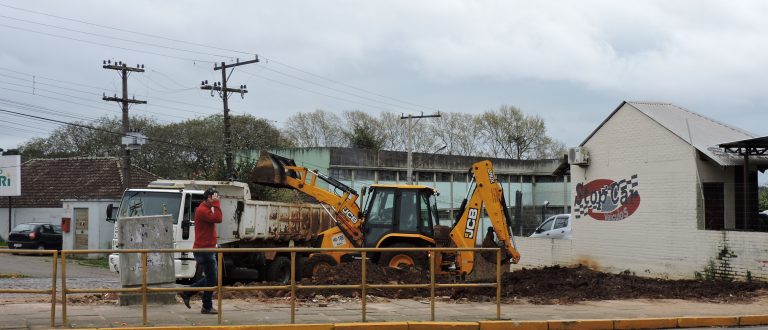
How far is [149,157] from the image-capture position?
5878 centimetres

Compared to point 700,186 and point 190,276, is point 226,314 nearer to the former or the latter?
point 190,276

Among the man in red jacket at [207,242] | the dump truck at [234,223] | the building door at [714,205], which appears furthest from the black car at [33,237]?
the building door at [714,205]

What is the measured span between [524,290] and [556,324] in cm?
390

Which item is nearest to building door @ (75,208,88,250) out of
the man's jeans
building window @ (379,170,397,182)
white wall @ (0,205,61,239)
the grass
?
the grass

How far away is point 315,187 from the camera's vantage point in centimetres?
1909

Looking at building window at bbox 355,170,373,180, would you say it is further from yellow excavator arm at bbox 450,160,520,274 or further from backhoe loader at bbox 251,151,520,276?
yellow excavator arm at bbox 450,160,520,274

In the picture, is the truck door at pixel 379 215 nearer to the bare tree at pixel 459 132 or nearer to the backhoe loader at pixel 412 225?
the backhoe loader at pixel 412 225

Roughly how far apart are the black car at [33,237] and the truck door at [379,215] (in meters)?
22.8

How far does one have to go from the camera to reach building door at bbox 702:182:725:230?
19312 mm

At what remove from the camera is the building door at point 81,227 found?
35.5 metres

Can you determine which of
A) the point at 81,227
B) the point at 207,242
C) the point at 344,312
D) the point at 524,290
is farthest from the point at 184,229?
the point at 81,227

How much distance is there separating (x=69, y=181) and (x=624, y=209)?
32.9 m

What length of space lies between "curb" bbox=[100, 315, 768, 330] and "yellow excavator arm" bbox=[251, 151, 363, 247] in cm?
653

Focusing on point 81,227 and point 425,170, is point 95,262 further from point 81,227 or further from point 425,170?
point 425,170
